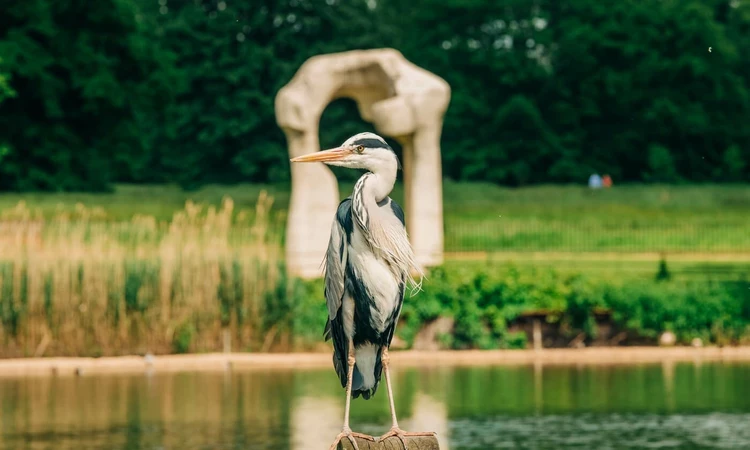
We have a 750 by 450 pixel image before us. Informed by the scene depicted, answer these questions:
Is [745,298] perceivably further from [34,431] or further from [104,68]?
[104,68]

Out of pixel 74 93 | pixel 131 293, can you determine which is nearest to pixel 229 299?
pixel 131 293

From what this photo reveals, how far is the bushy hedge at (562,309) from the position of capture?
68.6 ft

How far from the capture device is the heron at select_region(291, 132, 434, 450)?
7.21 m

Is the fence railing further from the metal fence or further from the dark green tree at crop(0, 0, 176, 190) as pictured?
the dark green tree at crop(0, 0, 176, 190)

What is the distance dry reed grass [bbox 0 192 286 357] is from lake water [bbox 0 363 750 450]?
123 cm

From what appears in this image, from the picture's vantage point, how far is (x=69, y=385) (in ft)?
60.0

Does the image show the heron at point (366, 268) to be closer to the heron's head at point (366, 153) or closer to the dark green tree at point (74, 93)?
the heron's head at point (366, 153)

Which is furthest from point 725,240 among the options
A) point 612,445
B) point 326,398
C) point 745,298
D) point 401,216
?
point 401,216

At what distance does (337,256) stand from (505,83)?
42778mm

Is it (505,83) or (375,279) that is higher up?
(505,83)

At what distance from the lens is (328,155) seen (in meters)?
7.08

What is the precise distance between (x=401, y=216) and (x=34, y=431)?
863 centimetres

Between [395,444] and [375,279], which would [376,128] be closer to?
[375,279]

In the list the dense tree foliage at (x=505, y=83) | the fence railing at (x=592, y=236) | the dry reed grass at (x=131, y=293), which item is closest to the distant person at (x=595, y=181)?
the dense tree foliage at (x=505, y=83)
